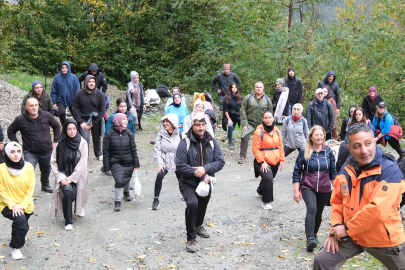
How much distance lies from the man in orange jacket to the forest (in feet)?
45.8

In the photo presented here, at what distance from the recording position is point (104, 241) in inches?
271

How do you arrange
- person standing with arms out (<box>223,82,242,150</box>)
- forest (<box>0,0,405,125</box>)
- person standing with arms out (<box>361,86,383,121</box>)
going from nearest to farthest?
1. person standing with arms out (<box>223,82,242,150</box>)
2. person standing with arms out (<box>361,86,383,121</box>)
3. forest (<box>0,0,405,125</box>)

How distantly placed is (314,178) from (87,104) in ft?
20.3

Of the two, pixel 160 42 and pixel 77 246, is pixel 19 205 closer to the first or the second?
pixel 77 246

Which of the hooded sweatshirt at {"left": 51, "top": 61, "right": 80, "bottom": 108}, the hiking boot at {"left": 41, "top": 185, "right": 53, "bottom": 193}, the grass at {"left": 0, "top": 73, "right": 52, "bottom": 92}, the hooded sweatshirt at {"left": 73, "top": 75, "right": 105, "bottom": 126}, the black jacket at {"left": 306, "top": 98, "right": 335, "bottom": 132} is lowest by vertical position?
the hiking boot at {"left": 41, "top": 185, "right": 53, "bottom": 193}

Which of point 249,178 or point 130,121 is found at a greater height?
point 130,121

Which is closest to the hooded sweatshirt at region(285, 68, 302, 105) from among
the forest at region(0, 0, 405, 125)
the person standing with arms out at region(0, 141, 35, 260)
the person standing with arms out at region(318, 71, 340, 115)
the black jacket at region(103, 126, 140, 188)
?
the person standing with arms out at region(318, 71, 340, 115)

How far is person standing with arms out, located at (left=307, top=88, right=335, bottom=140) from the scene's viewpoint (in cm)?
1118

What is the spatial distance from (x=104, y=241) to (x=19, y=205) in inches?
56.0

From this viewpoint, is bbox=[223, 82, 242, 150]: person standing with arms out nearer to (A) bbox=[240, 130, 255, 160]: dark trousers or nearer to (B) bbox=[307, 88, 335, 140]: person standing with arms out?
(A) bbox=[240, 130, 255, 160]: dark trousers

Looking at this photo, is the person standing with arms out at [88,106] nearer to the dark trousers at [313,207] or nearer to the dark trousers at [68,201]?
the dark trousers at [68,201]

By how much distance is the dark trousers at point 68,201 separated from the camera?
7.28 meters

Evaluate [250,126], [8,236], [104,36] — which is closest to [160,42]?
[104,36]

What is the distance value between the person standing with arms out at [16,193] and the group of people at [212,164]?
0.01m
